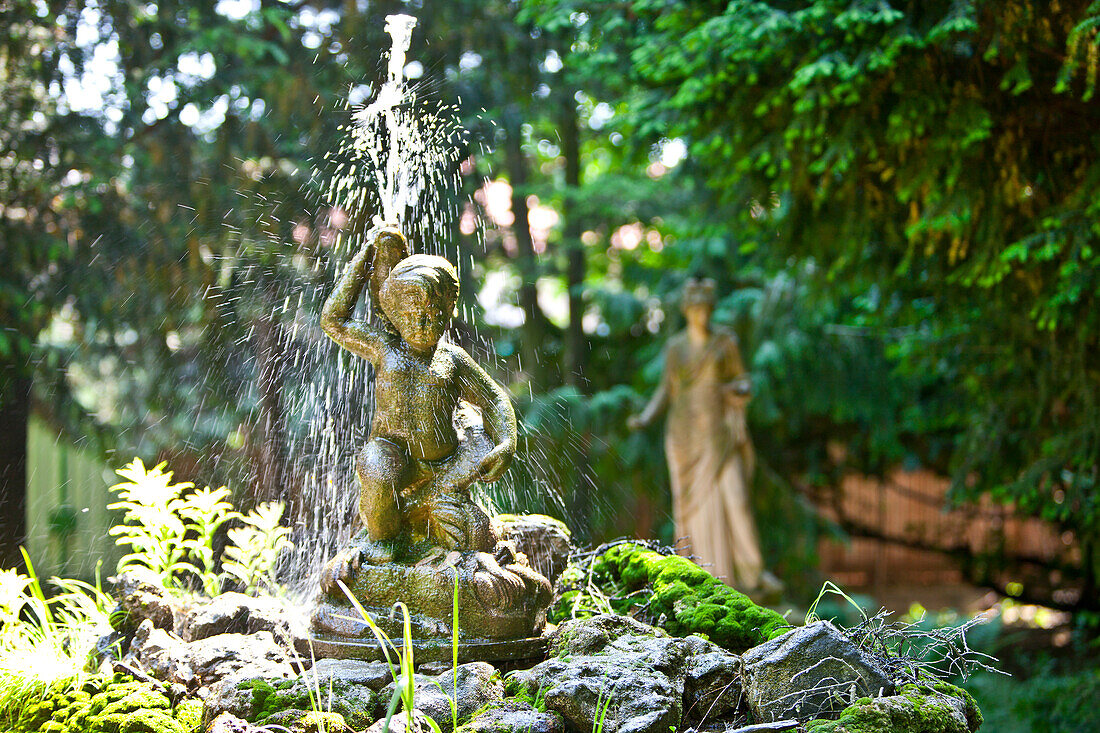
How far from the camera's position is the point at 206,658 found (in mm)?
2791

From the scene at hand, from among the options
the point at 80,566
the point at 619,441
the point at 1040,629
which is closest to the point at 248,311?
the point at 80,566

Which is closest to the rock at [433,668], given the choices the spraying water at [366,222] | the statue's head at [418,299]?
the spraying water at [366,222]

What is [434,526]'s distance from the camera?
3170 millimetres

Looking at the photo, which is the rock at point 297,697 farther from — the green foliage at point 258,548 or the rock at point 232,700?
the green foliage at point 258,548

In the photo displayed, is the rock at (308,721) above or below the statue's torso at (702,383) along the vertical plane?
below

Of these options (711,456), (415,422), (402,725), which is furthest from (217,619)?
(711,456)

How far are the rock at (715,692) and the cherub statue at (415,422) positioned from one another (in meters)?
0.90

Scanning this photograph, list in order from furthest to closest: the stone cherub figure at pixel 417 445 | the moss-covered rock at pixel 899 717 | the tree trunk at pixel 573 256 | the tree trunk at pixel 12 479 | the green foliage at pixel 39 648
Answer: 1. the tree trunk at pixel 573 256
2. the tree trunk at pixel 12 479
3. the stone cherub figure at pixel 417 445
4. the green foliage at pixel 39 648
5. the moss-covered rock at pixel 899 717

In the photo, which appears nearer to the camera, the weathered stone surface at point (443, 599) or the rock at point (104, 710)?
the rock at point (104, 710)

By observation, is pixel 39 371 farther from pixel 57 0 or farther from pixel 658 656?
pixel 658 656

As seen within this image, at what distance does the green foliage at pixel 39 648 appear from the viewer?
254 cm

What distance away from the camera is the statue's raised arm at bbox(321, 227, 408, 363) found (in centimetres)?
322

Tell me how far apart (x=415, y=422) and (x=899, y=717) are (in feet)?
6.04

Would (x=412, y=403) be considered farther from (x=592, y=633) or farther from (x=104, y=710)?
(x=104, y=710)
